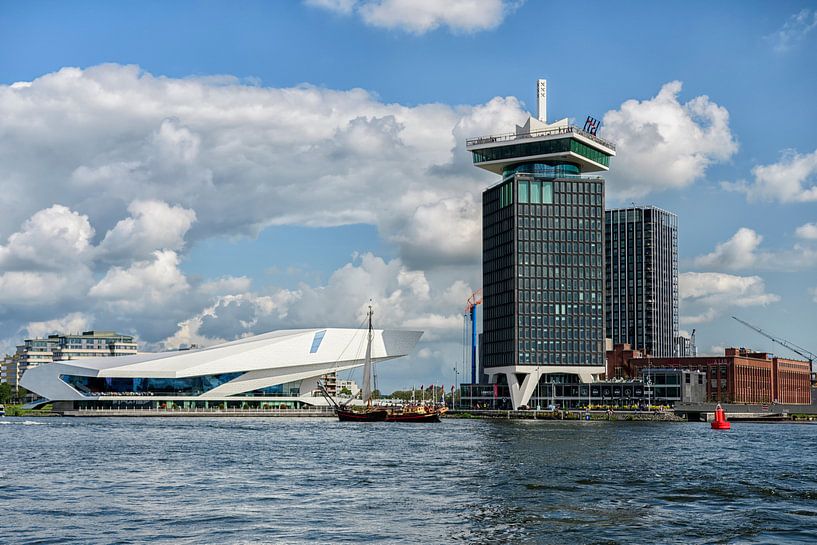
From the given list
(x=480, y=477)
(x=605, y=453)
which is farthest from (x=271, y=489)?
(x=605, y=453)

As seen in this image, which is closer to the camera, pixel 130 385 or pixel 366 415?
pixel 366 415

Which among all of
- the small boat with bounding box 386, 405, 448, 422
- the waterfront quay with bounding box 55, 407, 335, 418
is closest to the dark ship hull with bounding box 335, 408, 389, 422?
the small boat with bounding box 386, 405, 448, 422

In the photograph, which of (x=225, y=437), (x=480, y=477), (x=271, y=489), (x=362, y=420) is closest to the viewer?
(x=271, y=489)

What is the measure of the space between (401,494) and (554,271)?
15053 centimetres

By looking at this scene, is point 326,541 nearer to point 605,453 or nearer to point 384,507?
point 384,507

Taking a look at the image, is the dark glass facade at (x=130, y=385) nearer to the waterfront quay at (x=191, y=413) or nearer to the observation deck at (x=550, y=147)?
the waterfront quay at (x=191, y=413)

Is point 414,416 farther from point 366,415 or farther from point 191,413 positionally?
point 191,413

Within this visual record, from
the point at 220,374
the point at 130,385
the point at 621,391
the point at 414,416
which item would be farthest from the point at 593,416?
the point at 130,385

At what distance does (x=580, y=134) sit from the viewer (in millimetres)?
194125

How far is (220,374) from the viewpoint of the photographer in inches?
7151

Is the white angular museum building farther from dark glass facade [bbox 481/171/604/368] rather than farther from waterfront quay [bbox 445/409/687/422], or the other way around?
waterfront quay [bbox 445/409/687/422]

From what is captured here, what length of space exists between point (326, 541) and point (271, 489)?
14.9m

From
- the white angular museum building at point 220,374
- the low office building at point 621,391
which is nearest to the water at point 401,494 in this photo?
the white angular museum building at point 220,374

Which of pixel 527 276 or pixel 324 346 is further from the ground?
pixel 527 276
